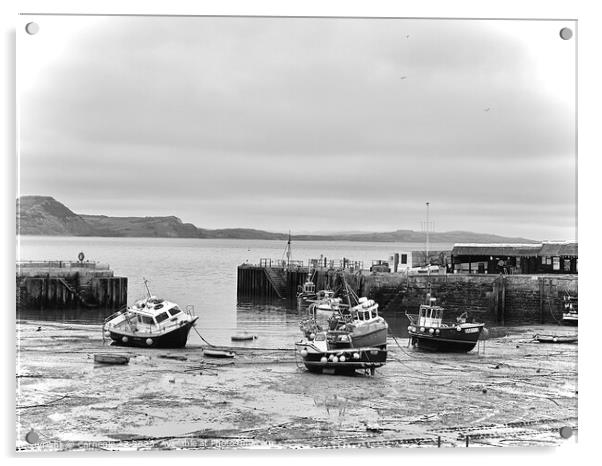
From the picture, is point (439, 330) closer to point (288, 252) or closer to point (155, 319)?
point (288, 252)

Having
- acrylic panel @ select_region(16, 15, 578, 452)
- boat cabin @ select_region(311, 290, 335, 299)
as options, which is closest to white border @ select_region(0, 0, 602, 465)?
acrylic panel @ select_region(16, 15, 578, 452)

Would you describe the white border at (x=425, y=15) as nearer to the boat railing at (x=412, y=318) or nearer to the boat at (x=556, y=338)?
the boat at (x=556, y=338)

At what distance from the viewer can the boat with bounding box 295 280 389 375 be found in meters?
8.65

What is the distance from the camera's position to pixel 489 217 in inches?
314

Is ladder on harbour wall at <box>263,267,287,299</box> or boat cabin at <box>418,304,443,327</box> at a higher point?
ladder on harbour wall at <box>263,267,287,299</box>

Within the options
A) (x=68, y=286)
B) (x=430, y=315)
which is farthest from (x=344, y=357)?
(x=68, y=286)

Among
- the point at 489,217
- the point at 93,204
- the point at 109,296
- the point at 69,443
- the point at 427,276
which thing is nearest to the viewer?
the point at 69,443

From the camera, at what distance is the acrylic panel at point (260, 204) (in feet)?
23.6

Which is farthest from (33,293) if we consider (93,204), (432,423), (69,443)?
(432,423)

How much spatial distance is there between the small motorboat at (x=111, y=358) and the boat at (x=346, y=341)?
1.96 metres

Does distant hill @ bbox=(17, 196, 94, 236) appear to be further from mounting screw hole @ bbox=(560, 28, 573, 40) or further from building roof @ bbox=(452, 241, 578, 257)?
mounting screw hole @ bbox=(560, 28, 573, 40)

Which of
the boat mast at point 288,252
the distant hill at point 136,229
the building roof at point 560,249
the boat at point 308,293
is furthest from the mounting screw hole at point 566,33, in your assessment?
the boat at point 308,293

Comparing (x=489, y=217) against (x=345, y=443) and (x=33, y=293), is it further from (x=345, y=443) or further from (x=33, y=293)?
(x=33, y=293)
